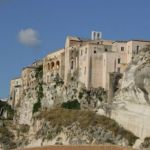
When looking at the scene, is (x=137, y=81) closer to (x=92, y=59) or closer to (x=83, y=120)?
(x=83, y=120)

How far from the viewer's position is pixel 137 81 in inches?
3408

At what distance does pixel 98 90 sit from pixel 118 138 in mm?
15825

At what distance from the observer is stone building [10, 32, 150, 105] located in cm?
9819

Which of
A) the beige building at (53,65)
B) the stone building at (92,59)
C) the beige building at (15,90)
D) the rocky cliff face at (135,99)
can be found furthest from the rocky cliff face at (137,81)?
the beige building at (15,90)

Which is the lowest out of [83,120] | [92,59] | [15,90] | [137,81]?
[83,120]

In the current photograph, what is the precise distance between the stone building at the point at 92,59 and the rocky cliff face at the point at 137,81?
8.07 m

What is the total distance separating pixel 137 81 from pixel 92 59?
47.8 feet

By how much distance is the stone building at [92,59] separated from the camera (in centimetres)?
9819

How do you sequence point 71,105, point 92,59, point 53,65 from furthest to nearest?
point 53,65
point 71,105
point 92,59

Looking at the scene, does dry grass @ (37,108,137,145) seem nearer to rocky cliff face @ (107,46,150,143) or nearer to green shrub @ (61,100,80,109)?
rocky cliff face @ (107,46,150,143)

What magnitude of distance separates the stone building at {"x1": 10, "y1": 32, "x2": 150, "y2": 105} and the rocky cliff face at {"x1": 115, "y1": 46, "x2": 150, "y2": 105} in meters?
8.07

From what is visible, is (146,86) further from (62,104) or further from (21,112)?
(21,112)

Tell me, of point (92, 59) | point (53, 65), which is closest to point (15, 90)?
point (53, 65)

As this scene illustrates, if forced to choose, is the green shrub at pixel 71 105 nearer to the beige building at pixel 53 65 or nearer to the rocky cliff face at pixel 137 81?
the beige building at pixel 53 65
